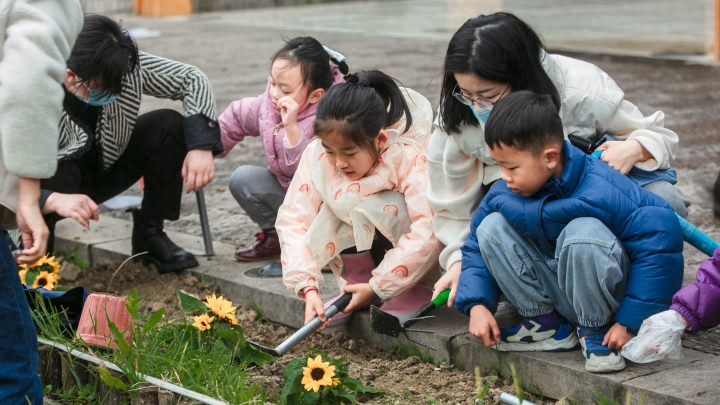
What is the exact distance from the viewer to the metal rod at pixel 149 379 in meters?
2.23

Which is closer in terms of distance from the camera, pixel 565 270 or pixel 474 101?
pixel 565 270

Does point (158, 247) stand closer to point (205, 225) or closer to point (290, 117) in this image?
point (205, 225)

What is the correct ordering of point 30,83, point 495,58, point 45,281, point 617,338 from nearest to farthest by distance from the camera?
point 30,83 → point 617,338 → point 495,58 → point 45,281

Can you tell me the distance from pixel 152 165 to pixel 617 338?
1997 millimetres

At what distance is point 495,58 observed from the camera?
2531 millimetres

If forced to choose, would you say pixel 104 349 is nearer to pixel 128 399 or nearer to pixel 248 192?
pixel 128 399

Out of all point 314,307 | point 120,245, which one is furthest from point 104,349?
point 120,245

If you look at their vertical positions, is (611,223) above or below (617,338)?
above

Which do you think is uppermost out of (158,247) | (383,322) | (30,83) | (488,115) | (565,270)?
(30,83)

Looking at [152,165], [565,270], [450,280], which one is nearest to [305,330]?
[450,280]

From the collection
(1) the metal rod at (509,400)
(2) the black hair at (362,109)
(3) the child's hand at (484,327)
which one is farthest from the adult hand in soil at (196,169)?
(1) the metal rod at (509,400)

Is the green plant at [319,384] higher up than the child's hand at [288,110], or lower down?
lower down

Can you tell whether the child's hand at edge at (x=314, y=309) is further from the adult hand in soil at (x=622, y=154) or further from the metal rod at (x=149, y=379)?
the adult hand in soil at (x=622, y=154)

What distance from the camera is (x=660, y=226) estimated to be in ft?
7.26
